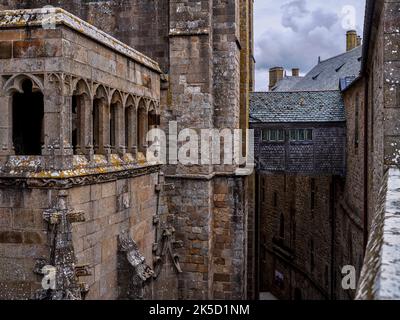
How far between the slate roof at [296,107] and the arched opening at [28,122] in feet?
34.1

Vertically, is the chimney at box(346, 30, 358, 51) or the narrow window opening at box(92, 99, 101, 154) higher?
the chimney at box(346, 30, 358, 51)

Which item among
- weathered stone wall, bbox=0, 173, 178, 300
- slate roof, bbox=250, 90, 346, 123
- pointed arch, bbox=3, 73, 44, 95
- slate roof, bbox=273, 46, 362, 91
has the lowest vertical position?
weathered stone wall, bbox=0, 173, 178, 300

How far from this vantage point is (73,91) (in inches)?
257

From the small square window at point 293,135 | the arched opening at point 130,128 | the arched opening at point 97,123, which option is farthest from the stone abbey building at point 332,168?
the arched opening at point 130,128

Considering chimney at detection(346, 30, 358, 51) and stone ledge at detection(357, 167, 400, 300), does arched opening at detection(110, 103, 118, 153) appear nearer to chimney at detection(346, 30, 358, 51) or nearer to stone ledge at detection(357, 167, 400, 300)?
stone ledge at detection(357, 167, 400, 300)

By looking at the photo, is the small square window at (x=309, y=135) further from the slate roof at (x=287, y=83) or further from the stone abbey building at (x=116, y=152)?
the slate roof at (x=287, y=83)

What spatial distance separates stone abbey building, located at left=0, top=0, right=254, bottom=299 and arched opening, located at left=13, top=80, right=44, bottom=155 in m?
0.02

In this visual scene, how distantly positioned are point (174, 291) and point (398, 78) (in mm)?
7159

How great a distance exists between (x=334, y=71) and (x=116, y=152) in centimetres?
2232

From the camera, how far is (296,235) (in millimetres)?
23328

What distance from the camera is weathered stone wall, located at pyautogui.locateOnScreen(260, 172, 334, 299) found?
19906 millimetres

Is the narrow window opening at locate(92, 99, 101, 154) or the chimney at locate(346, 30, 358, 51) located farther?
the chimney at locate(346, 30, 358, 51)

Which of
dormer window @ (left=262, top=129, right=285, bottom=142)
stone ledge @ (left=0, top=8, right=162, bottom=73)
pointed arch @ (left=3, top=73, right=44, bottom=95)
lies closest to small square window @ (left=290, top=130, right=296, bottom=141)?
dormer window @ (left=262, top=129, right=285, bottom=142)

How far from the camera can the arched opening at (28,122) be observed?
25.7ft
